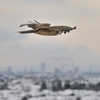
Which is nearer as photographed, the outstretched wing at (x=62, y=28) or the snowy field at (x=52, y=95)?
the outstretched wing at (x=62, y=28)

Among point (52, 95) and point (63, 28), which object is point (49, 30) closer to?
point (63, 28)

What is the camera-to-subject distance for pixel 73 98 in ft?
92.2

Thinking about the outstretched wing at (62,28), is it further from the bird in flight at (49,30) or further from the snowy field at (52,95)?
the snowy field at (52,95)

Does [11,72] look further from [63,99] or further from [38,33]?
[38,33]

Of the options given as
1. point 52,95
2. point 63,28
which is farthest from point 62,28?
point 52,95

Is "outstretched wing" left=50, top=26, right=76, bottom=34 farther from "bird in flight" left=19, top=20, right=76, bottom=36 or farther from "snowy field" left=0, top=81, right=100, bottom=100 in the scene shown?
"snowy field" left=0, top=81, right=100, bottom=100

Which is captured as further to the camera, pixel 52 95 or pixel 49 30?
pixel 52 95

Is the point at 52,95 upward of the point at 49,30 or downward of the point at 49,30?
downward

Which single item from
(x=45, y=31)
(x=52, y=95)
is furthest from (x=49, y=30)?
A: (x=52, y=95)

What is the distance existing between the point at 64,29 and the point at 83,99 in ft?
80.6

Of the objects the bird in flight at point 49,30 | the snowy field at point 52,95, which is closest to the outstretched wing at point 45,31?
the bird in flight at point 49,30

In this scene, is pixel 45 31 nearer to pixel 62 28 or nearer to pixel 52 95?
pixel 62 28

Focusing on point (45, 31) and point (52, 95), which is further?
point (52, 95)

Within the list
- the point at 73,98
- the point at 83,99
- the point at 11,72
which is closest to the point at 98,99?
the point at 83,99
